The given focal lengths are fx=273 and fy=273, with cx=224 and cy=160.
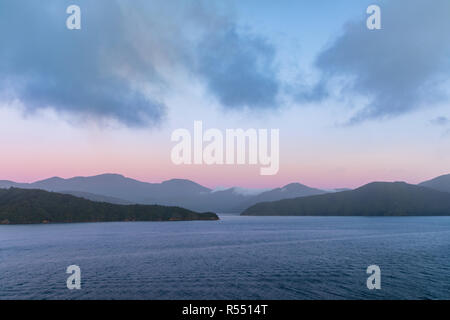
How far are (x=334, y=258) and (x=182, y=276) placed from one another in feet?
154

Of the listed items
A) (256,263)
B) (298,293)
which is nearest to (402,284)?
(298,293)

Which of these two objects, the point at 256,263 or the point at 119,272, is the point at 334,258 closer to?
the point at 256,263

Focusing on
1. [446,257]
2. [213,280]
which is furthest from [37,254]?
[446,257]
